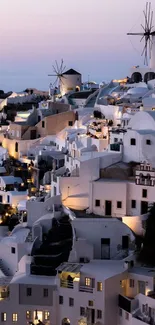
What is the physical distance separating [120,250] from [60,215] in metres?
2.87

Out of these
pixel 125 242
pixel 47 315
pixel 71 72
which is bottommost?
pixel 47 315

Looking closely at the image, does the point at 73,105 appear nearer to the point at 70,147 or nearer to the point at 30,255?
the point at 70,147

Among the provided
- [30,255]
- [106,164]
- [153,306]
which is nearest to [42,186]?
[106,164]

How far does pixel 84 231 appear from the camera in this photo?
1003 inches

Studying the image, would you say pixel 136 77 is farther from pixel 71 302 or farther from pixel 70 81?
pixel 71 302

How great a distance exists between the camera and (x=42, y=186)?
32.3 metres

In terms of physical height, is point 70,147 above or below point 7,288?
above

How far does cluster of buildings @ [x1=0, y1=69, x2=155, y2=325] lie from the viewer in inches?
911

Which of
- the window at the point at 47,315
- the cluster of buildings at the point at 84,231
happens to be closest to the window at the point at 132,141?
the cluster of buildings at the point at 84,231

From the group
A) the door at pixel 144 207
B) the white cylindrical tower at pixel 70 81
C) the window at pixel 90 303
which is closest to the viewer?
the window at pixel 90 303

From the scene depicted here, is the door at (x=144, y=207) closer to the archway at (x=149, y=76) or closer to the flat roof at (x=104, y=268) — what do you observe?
the flat roof at (x=104, y=268)

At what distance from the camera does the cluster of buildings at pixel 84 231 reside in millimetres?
23141

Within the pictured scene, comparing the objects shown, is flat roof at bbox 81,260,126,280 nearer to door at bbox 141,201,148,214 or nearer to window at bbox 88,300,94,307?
window at bbox 88,300,94,307

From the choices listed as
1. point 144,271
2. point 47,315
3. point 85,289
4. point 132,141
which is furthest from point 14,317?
point 132,141
